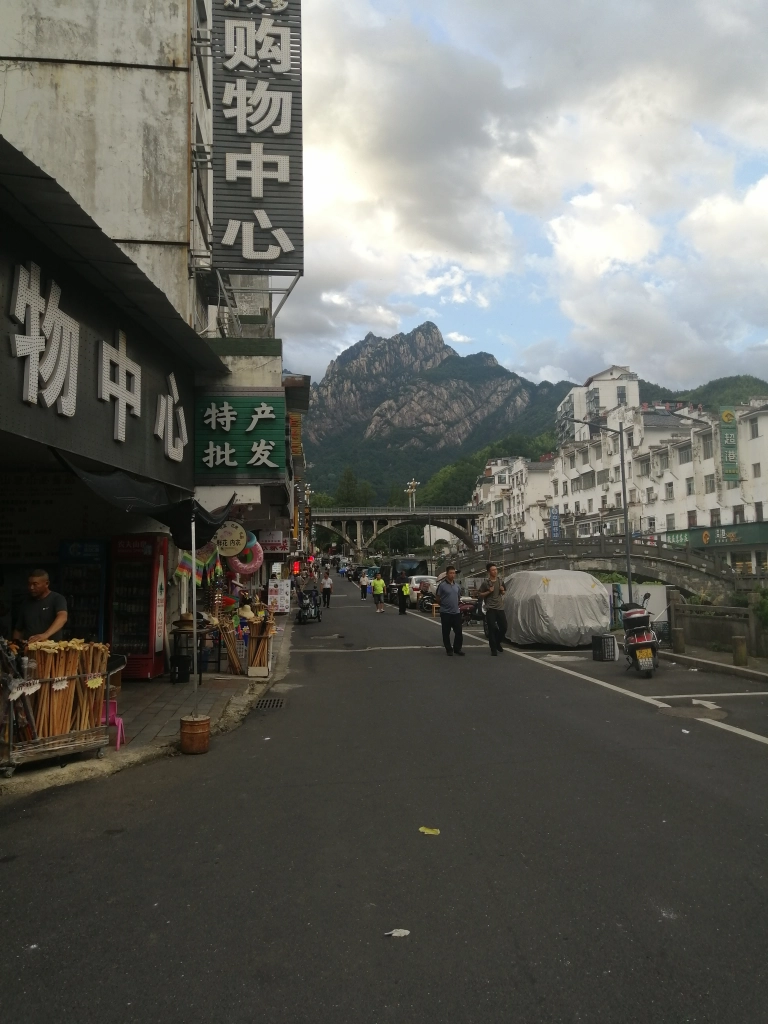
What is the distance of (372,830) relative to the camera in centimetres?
515

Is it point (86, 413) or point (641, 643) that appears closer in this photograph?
point (86, 413)

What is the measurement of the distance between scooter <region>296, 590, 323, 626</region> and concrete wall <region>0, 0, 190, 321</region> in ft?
50.0

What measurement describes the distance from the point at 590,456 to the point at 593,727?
7283 cm

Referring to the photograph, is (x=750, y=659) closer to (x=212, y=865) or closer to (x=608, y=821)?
(x=608, y=821)

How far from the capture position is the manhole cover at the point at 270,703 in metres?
10.3

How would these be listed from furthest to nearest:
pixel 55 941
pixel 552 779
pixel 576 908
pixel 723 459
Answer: pixel 723 459, pixel 552 779, pixel 576 908, pixel 55 941

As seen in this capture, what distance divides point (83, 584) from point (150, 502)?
3016mm

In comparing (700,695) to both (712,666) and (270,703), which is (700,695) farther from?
(270,703)

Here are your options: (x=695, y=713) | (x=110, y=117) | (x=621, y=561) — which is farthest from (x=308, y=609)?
(x=621, y=561)

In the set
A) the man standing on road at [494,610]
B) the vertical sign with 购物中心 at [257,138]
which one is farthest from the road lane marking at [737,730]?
the vertical sign with 购物中心 at [257,138]

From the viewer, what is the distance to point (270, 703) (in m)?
10.7

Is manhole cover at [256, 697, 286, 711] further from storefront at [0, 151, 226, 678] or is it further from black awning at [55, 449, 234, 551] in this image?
black awning at [55, 449, 234, 551]

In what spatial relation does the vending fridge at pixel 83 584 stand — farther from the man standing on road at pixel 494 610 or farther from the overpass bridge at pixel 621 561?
the overpass bridge at pixel 621 561

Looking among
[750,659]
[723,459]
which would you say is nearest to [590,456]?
[723,459]
